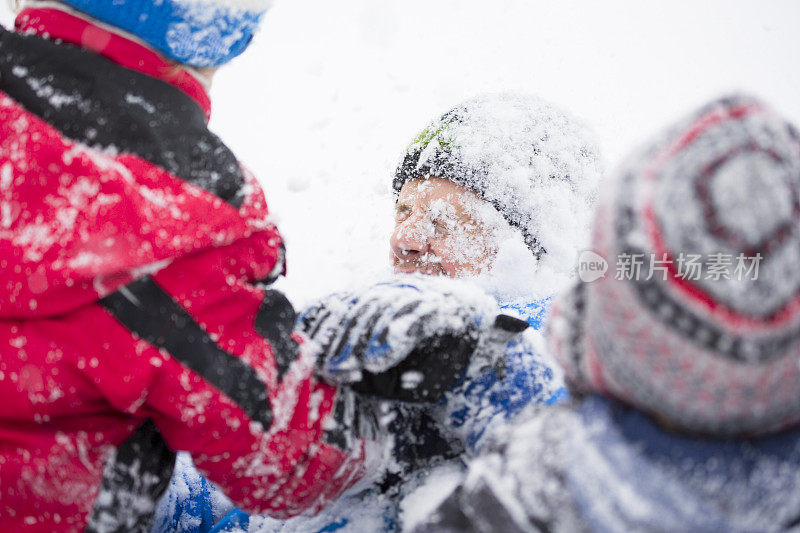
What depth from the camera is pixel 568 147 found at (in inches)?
54.4

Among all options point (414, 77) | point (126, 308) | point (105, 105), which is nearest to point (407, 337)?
point (126, 308)

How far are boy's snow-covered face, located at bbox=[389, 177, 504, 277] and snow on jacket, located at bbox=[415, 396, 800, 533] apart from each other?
0.82m

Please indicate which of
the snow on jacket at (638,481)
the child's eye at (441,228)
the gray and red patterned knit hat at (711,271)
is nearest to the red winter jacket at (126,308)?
the snow on jacket at (638,481)

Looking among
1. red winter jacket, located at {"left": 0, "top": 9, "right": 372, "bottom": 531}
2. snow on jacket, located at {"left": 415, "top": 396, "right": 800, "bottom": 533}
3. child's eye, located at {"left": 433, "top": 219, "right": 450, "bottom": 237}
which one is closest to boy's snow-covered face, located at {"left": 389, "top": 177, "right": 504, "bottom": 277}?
child's eye, located at {"left": 433, "top": 219, "right": 450, "bottom": 237}

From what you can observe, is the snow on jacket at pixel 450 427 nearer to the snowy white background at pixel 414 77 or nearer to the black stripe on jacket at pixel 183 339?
the black stripe on jacket at pixel 183 339

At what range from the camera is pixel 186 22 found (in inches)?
29.3

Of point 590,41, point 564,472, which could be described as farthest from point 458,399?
point 590,41

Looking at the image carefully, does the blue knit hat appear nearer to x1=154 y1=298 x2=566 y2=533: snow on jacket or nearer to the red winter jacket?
the red winter jacket

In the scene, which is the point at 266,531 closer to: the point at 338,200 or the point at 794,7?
the point at 338,200

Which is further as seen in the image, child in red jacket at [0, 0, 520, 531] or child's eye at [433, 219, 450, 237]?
child's eye at [433, 219, 450, 237]

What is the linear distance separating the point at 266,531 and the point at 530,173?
0.97m

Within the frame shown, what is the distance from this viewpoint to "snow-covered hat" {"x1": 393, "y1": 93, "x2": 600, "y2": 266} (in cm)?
133

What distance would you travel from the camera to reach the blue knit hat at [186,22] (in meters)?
0.72

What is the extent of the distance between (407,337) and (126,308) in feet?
1.11
